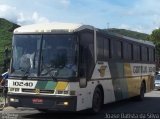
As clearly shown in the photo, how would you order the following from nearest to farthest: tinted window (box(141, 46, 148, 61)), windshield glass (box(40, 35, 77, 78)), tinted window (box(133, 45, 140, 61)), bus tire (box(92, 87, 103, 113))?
windshield glass (box(40, 35, 77, 78)) < bus tire (box(92, 87, 103, 113)) < tinted window (box(133, 45, 140, 61)) < tinted window (box(141, 46, 148, 61))

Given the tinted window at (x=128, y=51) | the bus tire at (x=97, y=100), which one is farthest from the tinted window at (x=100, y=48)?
the tinted window at (x=128, y=51)

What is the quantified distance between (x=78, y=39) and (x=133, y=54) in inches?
302

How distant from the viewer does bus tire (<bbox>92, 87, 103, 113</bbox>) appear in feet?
51.1

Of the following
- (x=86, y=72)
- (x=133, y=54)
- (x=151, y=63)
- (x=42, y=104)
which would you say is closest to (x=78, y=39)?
(x=86, y=72)

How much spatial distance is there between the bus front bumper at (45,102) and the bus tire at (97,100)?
194cm

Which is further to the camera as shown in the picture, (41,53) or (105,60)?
(105,60)

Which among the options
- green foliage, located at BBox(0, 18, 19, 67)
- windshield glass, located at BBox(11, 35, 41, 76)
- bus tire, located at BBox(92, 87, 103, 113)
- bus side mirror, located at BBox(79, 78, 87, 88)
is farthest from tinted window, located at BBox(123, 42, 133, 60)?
green foliage, located at BBox(0, 18, 19, 67)

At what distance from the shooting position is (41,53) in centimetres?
1420

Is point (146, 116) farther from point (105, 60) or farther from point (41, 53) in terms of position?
point (41, 53)

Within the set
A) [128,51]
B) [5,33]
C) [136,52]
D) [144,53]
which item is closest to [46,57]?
[128,51]

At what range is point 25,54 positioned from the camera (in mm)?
14398

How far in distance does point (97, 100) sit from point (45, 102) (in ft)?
8.92

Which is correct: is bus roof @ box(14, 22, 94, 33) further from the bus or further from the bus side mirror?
the bus side mirror

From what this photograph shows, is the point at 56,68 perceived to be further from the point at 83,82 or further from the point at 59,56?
the point at 83,82
